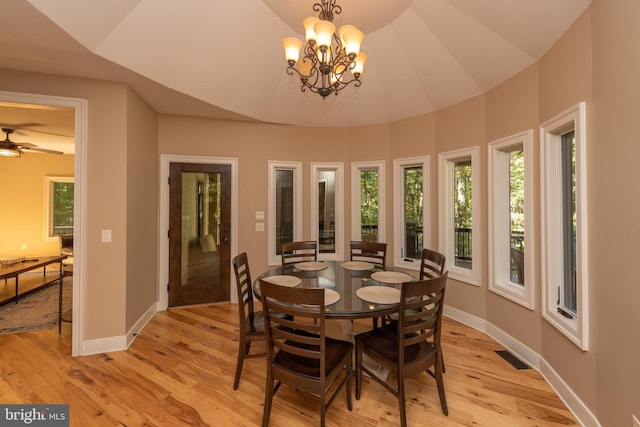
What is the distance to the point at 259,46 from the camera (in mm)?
3045

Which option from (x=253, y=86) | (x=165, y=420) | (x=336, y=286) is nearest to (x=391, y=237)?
(x=336, y=286)

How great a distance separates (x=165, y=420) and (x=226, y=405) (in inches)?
15.4

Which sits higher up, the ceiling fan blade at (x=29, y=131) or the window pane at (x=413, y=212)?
the ceiling fan blade at (x=29, y=131)

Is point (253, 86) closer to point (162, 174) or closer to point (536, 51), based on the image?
point (162, 174)

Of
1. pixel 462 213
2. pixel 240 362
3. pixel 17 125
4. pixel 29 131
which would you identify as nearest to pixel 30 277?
pixel 29 131

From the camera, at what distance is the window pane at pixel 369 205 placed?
4.41 m

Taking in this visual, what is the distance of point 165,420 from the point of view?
6.11 ft

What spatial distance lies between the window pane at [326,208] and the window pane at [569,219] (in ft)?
9.42

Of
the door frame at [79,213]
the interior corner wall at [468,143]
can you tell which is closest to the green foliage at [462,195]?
the interior corner wall at [468,143]

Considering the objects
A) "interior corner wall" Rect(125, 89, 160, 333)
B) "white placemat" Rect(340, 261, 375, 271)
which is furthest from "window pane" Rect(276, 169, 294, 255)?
"interior corner wall" Rect(125, 89, 160, 333)

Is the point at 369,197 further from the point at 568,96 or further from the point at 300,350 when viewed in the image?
the point at 300,350

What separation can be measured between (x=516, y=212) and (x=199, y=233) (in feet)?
13.2

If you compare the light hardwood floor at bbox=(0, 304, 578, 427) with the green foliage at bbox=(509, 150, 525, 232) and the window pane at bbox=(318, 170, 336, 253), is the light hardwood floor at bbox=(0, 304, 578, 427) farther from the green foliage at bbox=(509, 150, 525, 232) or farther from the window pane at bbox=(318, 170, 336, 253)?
the window pane at bbox=(318, 170, 336, 253)

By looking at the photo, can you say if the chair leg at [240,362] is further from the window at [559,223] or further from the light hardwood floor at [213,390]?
the window at [559,223]
